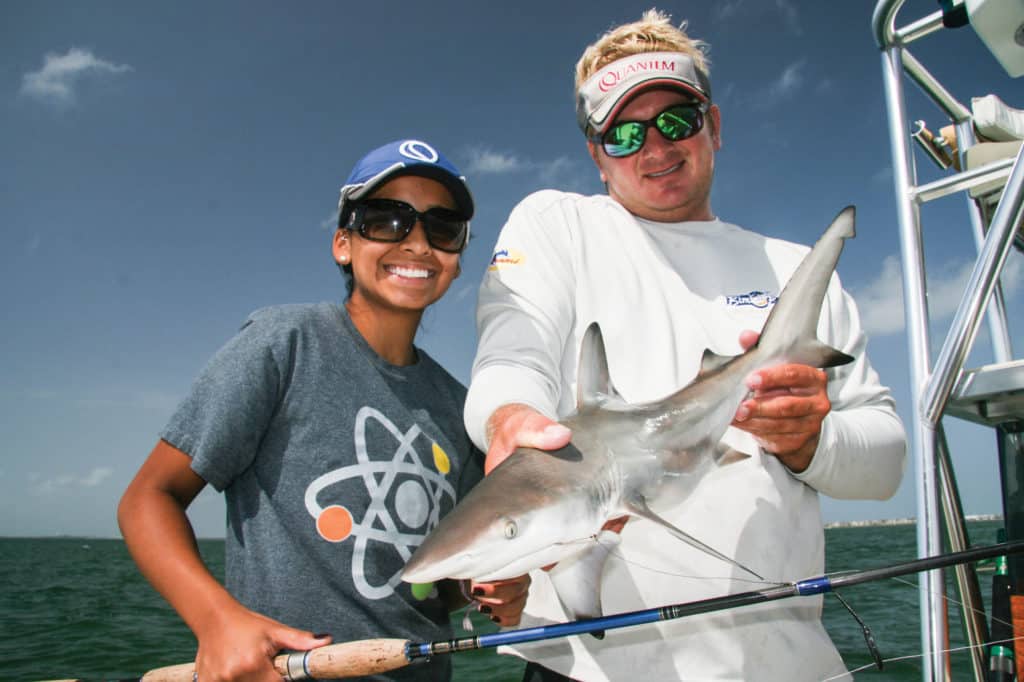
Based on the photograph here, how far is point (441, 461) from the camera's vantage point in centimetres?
260

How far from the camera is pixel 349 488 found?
7.73ft

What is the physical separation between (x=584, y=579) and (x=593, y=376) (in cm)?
54

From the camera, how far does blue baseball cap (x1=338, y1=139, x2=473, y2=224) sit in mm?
2748

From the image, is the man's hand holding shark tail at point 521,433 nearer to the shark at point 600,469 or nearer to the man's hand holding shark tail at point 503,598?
the shark at point 600,469

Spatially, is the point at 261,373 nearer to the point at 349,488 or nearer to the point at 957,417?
the point at 349,488

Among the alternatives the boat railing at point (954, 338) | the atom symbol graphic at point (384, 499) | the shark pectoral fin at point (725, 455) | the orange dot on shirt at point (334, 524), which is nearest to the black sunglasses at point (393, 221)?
the atom symbol graphic at point (384, 499)

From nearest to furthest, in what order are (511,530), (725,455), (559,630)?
(511,530)
(559,630)
(725,455)

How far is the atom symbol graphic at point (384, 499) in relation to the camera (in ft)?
7.54

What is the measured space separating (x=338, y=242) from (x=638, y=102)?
58.1 inches

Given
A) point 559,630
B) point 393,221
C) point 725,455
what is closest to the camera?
point 559,630

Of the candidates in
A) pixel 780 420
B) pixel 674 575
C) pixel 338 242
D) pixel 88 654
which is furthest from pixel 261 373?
pixel 88 654

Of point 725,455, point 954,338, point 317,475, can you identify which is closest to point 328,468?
point 317,475

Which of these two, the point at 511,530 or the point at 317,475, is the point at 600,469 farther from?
the point at 317,475

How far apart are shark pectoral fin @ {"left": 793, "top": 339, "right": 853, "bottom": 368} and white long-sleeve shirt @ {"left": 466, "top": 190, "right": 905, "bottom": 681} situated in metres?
0.17
